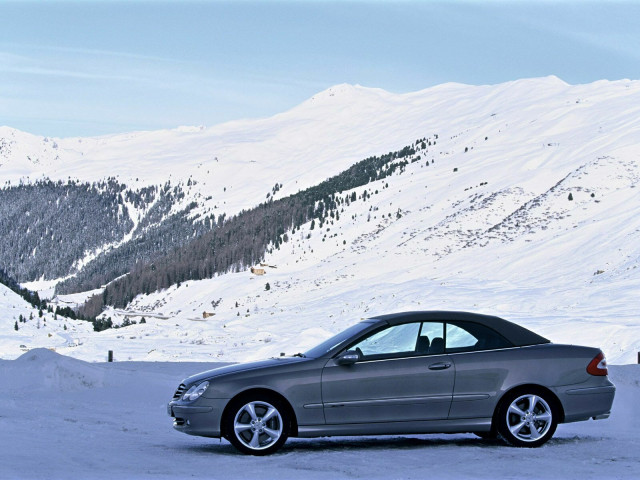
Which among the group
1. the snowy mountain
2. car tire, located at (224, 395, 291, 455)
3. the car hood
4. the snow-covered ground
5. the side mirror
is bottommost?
the snow-covered ground

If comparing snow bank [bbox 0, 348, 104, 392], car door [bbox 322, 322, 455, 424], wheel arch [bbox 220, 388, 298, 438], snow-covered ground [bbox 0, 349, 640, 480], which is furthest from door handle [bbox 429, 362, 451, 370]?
snow bank [bbox 0, 348, 104, 392]

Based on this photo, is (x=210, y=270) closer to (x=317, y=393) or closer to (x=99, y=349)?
(x=99, y=349)

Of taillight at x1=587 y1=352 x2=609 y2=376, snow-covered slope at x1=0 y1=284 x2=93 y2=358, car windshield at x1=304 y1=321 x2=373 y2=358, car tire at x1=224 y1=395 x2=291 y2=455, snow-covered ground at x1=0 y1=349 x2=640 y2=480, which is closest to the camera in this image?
snow-covered ground at x1=0 y1=349 x2=640 y2=480

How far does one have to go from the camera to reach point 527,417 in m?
10.0

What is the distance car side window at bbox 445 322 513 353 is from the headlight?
8.49ft

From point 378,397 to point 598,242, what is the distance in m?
62.2

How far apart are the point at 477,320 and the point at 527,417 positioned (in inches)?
45.2

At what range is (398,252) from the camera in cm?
9181

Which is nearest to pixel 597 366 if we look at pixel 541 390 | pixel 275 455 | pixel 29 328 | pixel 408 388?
pixel 541 390

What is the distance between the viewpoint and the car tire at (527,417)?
9938 millimetres

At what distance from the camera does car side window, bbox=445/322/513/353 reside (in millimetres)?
10141

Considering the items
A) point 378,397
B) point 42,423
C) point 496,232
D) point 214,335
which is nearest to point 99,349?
point 214,335

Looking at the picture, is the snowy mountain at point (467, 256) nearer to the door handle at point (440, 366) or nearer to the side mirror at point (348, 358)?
the door handle at point (440, 366)

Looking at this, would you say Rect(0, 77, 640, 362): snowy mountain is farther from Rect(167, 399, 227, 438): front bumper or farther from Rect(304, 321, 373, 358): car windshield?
Rect(167, 399, 227, 438): front bumper
